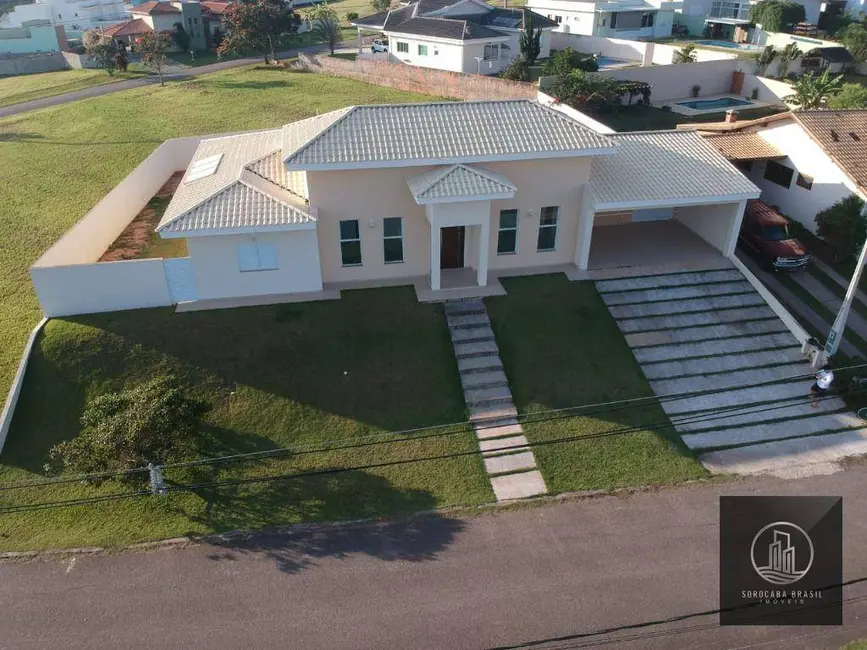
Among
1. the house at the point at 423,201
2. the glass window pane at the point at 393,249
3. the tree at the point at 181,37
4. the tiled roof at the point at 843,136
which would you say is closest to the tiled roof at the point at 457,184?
the house at the point at 423,201

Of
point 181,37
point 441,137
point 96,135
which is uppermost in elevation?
point 441,137

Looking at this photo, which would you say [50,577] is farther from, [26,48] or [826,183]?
[26,48]

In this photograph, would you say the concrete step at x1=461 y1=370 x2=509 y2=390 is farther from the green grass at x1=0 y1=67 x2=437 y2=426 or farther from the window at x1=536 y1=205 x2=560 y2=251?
the green grass at x1=0 y1=67 x2=437 y2=426

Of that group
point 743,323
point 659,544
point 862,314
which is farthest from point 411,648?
point 862,314

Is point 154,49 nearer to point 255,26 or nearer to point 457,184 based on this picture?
point 255,26

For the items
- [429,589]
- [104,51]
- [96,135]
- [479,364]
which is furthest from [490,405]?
[104,51]

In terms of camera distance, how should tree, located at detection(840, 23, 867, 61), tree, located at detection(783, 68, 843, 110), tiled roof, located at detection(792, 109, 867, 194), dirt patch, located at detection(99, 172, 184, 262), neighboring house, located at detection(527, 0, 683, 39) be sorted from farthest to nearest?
neighboring house, located at detection(527, 0, 683, 39), tree, located at detection(840, 23, 867, 61), tree, located at detection(783, 68, 843, 110), tiled roof, located at detection(792, 109, 867, 194), dirt patch, located at detection(99, 172, 184, 262)

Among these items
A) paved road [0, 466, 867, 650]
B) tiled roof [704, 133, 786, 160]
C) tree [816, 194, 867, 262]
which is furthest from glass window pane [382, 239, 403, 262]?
tree [816, 194, 867, 262]
